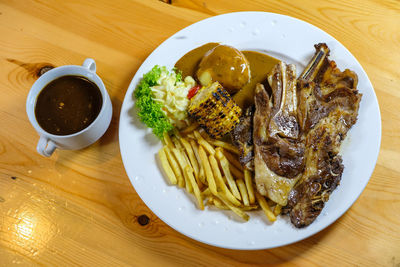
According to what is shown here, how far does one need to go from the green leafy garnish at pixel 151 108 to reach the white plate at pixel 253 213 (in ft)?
0.38

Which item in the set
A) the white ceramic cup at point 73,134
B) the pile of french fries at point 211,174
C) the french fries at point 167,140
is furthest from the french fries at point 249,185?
the white ceramic cup at point 73,134

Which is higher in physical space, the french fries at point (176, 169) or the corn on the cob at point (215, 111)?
the corn on the cob at point (215, 111)

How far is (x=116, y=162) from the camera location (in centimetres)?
310

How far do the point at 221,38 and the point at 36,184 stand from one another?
7.58ft

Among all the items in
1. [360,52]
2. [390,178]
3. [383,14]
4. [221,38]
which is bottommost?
[390,178]

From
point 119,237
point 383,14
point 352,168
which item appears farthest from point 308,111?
point 119,237

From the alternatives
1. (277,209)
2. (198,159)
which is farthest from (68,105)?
(277,209)

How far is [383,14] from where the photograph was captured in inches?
136

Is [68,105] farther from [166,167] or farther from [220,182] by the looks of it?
[220,182]

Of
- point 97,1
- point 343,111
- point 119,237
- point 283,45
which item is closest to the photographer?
point 343,111

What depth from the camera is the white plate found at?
2.62 metres

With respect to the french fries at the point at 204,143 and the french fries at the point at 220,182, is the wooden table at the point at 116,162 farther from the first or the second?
the french fries at the point at 204,143

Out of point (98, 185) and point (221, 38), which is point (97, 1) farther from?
point (98, 185)

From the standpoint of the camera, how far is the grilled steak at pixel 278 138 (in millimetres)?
2586
